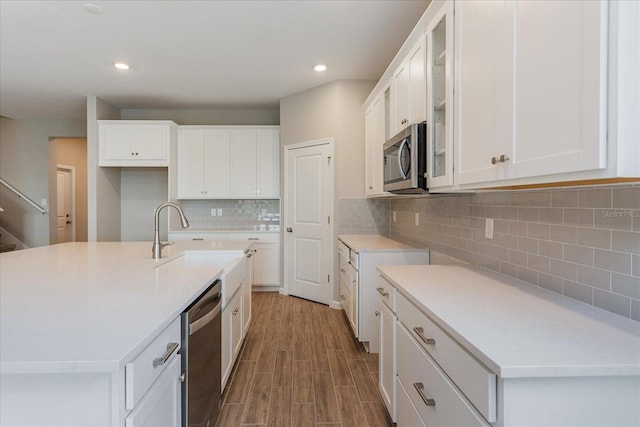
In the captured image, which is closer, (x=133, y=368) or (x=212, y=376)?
(x=133, y=368)

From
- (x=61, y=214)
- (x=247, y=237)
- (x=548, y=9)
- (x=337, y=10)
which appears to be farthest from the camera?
(x=61, y=214)

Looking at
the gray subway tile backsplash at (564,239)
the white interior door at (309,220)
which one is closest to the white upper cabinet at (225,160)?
the white interior door at (309,220)

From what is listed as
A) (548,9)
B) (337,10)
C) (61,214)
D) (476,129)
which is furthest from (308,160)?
(61,214)

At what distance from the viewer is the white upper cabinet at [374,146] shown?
3164 mm

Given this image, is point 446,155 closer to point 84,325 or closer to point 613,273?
point 613,273

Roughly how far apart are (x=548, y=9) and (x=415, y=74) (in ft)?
4.00

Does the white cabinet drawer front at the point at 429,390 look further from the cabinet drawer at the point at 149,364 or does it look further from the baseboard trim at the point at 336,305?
the baseboard trim at the point at 336,305

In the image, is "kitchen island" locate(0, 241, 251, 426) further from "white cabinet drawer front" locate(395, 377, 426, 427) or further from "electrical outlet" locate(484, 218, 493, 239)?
"electrical outlet" locate(484, 218, 493, 239)

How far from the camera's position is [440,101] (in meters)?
1.88

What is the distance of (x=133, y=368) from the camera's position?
2.99 feet

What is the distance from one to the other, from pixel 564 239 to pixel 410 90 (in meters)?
1.35

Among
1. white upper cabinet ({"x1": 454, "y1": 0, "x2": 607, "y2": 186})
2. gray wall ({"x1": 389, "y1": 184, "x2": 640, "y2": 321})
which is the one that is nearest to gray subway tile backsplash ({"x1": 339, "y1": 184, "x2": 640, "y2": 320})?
gray wall ({"x1": 389, "y1": 184, "x2": 640, "y2": 321})

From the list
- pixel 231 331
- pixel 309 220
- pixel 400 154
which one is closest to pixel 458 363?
pixel 400 154

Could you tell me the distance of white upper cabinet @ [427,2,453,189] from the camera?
1704 millimetres
